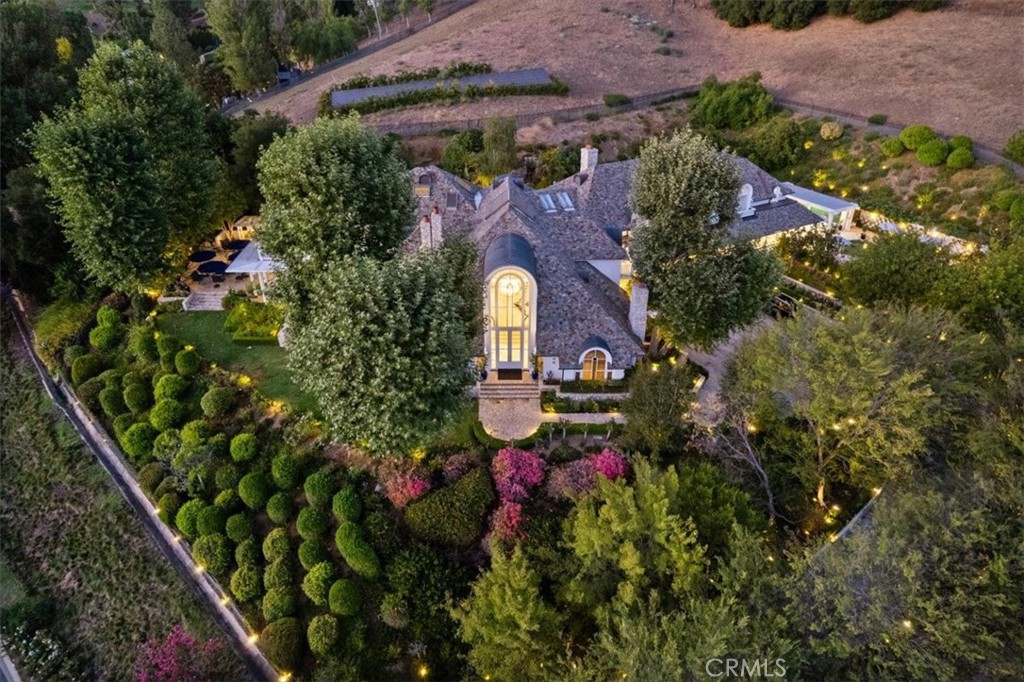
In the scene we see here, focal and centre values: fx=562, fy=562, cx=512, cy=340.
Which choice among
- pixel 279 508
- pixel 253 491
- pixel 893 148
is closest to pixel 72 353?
pixel 253 491

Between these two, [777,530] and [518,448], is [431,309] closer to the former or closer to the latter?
[518,448]

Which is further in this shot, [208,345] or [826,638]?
[208,345]

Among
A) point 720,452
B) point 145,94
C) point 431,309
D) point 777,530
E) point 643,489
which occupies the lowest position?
point 777,530

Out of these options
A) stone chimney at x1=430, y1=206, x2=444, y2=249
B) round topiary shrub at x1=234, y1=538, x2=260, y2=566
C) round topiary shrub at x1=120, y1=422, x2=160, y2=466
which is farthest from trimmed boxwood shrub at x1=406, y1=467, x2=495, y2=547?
round topiary shrub at x1=120, y1=422, x2=160, y2=466

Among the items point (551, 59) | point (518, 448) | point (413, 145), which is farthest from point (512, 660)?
point (551, 59)

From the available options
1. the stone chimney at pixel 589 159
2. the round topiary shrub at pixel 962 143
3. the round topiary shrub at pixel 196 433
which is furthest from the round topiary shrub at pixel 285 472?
Result: the round topiary shrub at pixel 962 143

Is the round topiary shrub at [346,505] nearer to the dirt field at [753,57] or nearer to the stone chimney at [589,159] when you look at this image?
the stone chimney at [589,159]

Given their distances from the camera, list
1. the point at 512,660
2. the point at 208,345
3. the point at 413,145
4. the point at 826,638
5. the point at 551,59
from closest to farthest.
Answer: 1. the point at 826,638
2. the point at 512,660
3. the point at 208,345
4. the point at 413,145
5. the point at 551,59

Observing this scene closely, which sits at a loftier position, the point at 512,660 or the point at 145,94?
the point at 145,94
